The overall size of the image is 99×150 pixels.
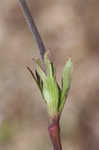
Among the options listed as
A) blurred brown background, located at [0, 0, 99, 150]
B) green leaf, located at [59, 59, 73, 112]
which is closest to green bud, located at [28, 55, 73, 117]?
green leaf, located at [59, 59, 73, 112]

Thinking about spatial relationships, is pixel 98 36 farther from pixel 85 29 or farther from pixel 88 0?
pixel 88 0

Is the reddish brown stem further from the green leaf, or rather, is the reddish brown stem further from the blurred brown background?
the blurred brown background

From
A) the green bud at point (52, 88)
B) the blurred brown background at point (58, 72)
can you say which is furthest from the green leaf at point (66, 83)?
the blurred brown background at point (58, 72)

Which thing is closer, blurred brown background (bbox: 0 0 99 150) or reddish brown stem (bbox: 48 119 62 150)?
reddish brown stem (bbox: 48 119 62 150)

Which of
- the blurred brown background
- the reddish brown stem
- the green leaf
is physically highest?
the green leaf

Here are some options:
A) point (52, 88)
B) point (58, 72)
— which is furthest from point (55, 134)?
point (58, 72)

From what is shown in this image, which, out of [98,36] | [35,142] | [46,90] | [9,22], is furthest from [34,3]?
[46,90]

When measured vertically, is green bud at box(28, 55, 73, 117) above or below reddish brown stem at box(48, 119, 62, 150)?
above

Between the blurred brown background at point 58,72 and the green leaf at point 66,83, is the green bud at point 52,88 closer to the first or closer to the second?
the green leaf at point 66,83
